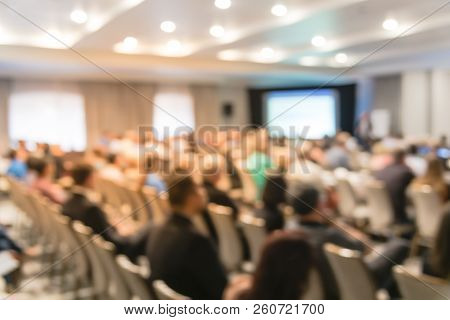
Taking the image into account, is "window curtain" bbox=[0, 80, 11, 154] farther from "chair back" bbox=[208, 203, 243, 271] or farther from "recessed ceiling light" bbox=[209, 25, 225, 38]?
"chair back" bbox=[208, 203, 243, 271]

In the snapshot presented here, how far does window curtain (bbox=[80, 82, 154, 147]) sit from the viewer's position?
1.51 m

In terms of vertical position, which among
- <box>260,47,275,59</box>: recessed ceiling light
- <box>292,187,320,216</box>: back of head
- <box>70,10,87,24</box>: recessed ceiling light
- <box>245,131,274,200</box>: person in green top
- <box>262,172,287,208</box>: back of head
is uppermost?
<box>70,10,87,24</box>: recessed ceiling light

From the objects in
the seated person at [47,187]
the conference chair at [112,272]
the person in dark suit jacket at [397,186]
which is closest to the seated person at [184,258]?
the conference chair at [112,272]

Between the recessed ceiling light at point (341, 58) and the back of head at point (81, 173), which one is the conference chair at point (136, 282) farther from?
the back of head at point (81, 173)

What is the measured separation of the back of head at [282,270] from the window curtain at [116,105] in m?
0.54

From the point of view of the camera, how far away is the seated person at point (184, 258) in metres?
1.75

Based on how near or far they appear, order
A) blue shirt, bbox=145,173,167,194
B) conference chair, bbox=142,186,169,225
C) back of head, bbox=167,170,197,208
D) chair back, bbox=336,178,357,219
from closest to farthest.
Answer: back of head, bbox=167,170,197,208
conference chair, bbox=142,186,169,225
blue shirt, bbox=145,173,167,194
chair back, bbox=336,178,357,219

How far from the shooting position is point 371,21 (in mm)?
1324

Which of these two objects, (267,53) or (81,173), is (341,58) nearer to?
(267,53)

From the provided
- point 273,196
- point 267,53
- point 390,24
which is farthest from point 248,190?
point 390,24

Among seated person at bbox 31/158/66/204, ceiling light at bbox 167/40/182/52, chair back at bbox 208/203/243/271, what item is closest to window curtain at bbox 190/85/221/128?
ceiling light at bbox 167/40/182/52

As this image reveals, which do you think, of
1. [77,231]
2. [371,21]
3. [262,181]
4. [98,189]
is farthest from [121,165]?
[371,21]

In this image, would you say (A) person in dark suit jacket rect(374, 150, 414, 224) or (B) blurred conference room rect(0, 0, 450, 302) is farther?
(A) person in dark suit jacket rect(374, 150, 414, 224)
